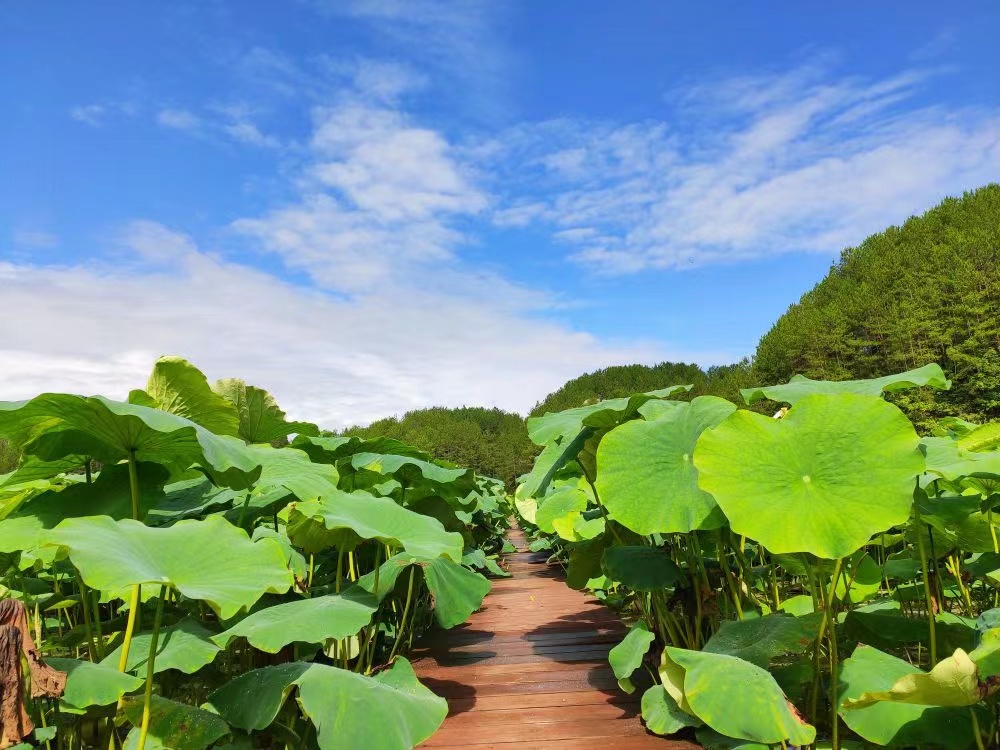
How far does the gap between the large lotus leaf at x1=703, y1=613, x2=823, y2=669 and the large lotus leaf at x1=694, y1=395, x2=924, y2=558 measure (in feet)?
0.93

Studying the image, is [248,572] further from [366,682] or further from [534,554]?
[534,554]

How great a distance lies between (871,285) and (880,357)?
4.44 meters

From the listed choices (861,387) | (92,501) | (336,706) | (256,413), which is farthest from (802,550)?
(256,413)

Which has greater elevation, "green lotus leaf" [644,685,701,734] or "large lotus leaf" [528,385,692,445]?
"large lotus leaf" [528,385,692,445]

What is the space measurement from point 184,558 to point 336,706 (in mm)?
389

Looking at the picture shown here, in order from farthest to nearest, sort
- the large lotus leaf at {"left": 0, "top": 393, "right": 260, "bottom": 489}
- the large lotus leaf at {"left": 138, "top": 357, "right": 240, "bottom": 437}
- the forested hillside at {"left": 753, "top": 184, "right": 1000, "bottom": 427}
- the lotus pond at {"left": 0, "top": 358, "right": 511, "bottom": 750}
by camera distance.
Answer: the forested hillside at {"left": 753, "top": 184, "right": 1000, "bottom": 427}
the large lotus leaf at {"left": 138, "top": 357, "right": 240, "bottom": 437}
the large lotus leaf at {"left": 0, "top": 393, "right": 260, "bottom": 489}
the lotus pond at {"left": 0, "top": 358, "right": 511, "bottom": 750}

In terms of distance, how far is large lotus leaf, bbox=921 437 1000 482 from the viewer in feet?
4.77

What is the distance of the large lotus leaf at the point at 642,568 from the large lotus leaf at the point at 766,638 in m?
0.27

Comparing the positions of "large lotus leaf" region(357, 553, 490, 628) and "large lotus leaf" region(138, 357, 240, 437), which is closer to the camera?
"large lotus leaf" region(138, 357, 240, 437)

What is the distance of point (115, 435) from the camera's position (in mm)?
1473

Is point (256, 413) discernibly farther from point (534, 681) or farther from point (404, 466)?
point (534, 681)

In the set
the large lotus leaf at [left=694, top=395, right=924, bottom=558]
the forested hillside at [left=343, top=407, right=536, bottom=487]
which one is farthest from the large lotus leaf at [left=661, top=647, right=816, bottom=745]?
the forested hillside at [left=343, top=407, right=536, bottom=487]

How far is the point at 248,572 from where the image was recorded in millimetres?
1303

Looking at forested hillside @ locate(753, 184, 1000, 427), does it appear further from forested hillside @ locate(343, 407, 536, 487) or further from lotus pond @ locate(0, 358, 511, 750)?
lotus pond @ locate(0, 358, 511, 750)
